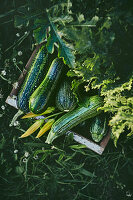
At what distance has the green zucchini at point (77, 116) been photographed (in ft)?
4.75

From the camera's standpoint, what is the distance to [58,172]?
1.82 metres

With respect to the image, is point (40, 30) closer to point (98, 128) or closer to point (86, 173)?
point (98, 128)

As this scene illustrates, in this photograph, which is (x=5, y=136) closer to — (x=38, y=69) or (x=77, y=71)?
(x=38, y=69)

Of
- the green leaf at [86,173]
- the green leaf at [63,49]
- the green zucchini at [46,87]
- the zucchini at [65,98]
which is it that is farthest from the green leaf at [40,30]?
the green leaf at [86,173]

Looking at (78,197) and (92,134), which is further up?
(92,134)

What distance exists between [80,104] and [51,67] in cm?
28

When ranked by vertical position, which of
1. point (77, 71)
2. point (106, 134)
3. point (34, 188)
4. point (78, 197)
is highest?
point (77, 71)

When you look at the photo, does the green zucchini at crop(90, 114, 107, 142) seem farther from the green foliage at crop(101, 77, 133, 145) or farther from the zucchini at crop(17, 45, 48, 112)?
the zucchini at crop(17, 45, 48, 112)

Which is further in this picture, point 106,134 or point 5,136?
point 5,136

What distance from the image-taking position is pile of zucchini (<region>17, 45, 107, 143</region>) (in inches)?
57.7

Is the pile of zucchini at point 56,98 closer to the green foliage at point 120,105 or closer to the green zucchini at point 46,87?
the green zucchini at point 46,87

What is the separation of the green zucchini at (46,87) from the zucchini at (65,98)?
57 millimetres

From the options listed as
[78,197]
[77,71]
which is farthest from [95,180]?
[77,71]

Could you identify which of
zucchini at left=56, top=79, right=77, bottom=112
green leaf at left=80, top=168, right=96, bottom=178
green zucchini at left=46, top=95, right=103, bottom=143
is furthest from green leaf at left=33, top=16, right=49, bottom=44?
green leaf at left=80, top=168, right=96, bottom=178
